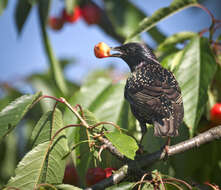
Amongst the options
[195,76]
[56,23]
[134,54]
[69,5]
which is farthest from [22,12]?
→ [195,76]

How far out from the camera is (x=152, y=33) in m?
4.01

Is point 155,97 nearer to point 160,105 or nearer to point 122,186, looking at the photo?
point 160,105

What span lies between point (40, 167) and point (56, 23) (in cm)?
363

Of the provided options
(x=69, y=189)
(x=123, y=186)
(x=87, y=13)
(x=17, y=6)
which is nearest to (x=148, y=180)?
(x=123, y=186)

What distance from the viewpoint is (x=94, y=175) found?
2.24 metres

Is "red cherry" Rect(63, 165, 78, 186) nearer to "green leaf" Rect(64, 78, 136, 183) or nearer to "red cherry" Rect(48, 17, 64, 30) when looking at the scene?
"green leaf" Rect(64, 78, 136, 183)

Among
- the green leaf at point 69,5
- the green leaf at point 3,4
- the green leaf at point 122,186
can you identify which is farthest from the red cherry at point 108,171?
the green leaf at point 69,5

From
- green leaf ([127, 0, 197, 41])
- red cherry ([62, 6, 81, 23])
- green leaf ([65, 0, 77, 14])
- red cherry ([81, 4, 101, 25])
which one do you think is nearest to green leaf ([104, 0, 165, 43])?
green leaf ([65, 0, 77, 14])

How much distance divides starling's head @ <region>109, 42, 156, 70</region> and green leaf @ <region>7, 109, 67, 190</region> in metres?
1.10

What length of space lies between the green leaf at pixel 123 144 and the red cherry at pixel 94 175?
1.09 feet

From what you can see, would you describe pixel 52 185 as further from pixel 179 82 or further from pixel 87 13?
pixel 87 13

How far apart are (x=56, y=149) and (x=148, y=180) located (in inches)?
22.0

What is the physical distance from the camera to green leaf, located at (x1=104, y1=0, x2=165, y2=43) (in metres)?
4.32

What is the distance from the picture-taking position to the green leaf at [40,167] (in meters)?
2.12
